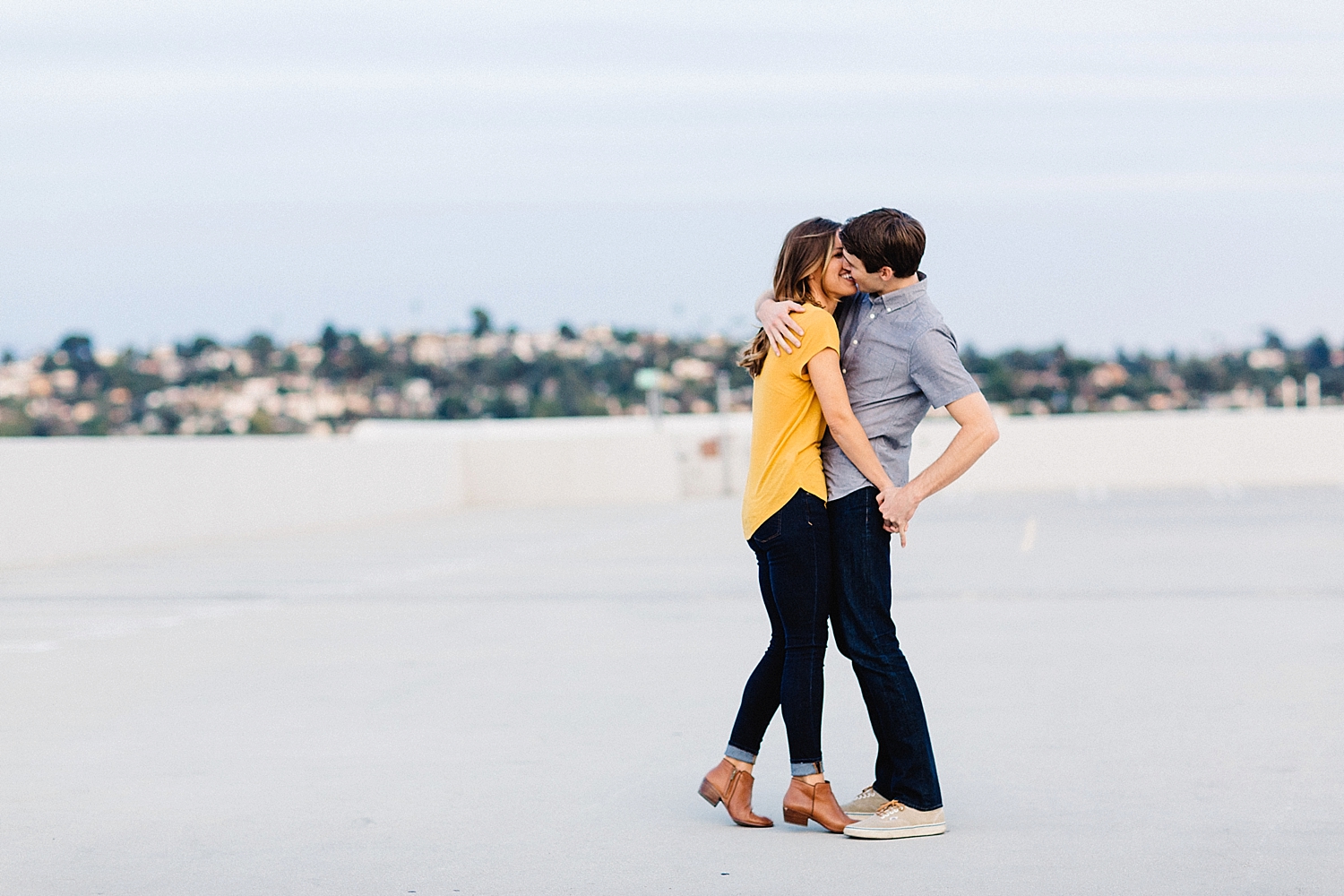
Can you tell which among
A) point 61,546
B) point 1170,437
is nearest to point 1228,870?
point 61,546

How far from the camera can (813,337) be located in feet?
14.9

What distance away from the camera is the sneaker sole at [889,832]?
4.65 metres

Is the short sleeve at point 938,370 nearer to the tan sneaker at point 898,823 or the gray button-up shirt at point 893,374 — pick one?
the gray button-up shirt at point 893,374

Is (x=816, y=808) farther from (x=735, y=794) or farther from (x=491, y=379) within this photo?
(x=491, y=379)

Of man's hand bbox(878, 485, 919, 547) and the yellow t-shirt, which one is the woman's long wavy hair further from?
man's hand bbox(878, 485, 919, 547)

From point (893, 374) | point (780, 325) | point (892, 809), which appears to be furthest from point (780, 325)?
point (892, 809)

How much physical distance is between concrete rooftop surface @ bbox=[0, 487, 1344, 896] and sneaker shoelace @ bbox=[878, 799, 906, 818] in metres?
0.09

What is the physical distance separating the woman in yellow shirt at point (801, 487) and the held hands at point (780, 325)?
2 centimetres

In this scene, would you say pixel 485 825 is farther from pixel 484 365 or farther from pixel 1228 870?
pixel 484 365

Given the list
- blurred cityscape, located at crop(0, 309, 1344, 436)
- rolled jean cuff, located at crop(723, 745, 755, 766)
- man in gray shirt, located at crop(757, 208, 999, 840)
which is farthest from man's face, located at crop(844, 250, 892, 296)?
blurred cityscape, located at crop(0, 309, 1344, 436)

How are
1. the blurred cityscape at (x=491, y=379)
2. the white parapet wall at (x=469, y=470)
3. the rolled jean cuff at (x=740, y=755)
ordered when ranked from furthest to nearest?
the blurred cityscape at (x=491, y=379) < the white parapet wall at (x=469, y=470) < the rolled jean cuff at (x=740, y=755)

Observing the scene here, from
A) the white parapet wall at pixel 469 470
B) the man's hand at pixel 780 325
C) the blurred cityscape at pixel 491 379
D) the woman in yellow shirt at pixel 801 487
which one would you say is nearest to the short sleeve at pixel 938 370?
the woman in yellow shirt at pixel 801 487

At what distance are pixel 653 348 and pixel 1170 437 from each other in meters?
48.3

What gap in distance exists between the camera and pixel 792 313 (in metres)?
4.63
